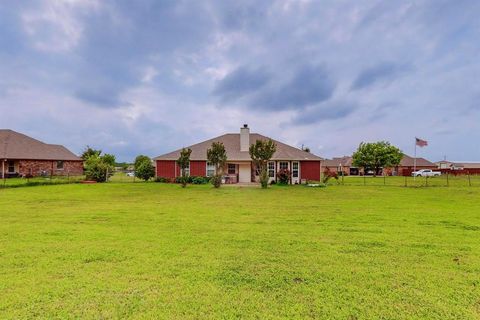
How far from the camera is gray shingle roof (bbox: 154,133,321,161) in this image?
2680 centimetres

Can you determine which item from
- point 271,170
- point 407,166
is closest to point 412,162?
point 407,166

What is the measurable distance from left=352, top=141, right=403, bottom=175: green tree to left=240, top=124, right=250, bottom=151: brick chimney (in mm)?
42089

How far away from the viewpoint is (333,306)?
126 inches

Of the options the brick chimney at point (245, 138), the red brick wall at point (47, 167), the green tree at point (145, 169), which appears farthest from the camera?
the red brick wall at point (47, 167)

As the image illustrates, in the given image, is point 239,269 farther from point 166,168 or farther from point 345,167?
point 345,167

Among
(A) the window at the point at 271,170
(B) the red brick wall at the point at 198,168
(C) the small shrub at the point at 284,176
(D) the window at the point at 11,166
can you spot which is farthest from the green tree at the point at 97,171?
(C) the small shrub at the point at 284,176

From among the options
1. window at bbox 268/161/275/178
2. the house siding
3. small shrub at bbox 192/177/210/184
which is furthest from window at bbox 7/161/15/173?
window at bbox 268/161/275/178

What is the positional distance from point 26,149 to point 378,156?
61121 millimetres

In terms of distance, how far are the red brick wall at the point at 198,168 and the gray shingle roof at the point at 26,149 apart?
1739cm

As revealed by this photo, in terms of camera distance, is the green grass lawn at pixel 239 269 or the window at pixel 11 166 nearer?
the green grass lawn at pixel 239 269

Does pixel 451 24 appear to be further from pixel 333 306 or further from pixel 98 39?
pixel 98 39

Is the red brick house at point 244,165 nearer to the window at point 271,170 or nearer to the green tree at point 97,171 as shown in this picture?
the window at point 271,170

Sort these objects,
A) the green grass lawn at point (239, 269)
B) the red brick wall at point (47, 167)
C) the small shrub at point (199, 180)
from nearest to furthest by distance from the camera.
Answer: the green grass lawn at point (239, 269)
the small shrub at point (199, 180)
the red brick wall at point (47, 167)

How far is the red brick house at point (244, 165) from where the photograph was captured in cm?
2664
